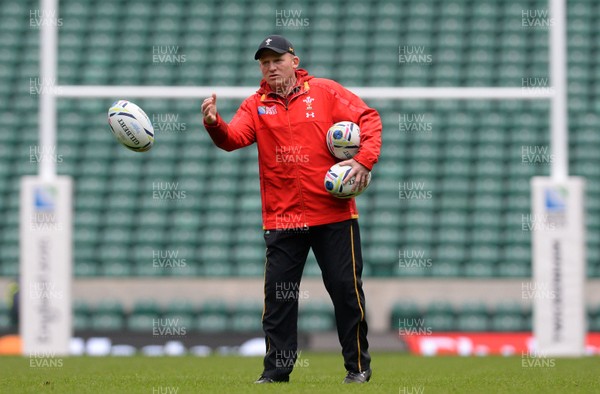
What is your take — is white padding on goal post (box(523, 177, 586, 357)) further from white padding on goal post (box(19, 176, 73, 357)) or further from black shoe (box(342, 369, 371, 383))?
black shoe (box(342, 369, 371, 383))

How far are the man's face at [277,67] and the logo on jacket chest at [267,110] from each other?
0.40 feet

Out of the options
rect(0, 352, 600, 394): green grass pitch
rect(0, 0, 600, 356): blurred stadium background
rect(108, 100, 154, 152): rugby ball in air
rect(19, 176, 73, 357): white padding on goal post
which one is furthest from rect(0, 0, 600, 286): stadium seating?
rect(108, 100, 154, 152): rugby ball in air

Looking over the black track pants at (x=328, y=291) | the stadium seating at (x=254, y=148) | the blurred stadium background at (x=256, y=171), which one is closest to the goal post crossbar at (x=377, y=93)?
the blurred stadium background at (x=256, y=171)

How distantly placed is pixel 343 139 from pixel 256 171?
351 inches

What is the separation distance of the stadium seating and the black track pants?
6964 mm

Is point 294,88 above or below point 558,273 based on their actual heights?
above

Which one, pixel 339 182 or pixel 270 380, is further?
pixel 270 380

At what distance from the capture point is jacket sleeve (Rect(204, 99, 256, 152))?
5828mm

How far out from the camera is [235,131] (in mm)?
6000

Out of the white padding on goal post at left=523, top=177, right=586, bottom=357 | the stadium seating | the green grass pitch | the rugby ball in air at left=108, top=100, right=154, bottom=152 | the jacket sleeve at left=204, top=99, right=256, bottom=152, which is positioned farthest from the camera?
the stadium seating

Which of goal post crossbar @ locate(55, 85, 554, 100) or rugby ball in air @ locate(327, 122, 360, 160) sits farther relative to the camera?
goal post crossbar @ locate(55, 85, 554, 100)

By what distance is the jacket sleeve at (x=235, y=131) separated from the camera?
5828 millimetres

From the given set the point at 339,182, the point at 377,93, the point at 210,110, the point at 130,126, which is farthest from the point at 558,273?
the point at 210,110

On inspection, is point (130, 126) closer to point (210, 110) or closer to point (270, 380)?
point (210, 110)
